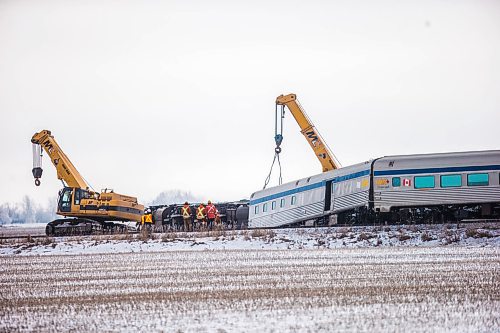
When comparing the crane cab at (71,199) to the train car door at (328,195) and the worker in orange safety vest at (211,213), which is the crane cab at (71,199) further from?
the train car door at (328,195)

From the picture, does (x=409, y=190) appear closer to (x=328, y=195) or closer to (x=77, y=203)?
(x=328, y=195)

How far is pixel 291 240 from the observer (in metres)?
34.6

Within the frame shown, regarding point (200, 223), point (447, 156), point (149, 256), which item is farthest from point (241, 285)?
point (200, 223)

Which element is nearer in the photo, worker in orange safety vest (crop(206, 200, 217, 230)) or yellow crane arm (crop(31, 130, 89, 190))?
worker in orange safety vest (crop(206, 200, 217, 230))

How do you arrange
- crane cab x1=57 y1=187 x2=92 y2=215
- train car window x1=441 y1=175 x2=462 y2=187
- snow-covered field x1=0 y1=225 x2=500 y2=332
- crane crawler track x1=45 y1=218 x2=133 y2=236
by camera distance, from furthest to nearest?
crane cab x1=57 y1=187 x2=92 y2=215, crane crawler track x1=45 y1=218 x2=133 y2=236, train car window x1=441 y1=175 x2=462 y2=187, snow-covered field x1=0 y1=225 x2=500 y2=332

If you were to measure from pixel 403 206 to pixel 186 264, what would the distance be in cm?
1736

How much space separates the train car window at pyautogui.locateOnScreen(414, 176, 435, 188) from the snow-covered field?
635cm

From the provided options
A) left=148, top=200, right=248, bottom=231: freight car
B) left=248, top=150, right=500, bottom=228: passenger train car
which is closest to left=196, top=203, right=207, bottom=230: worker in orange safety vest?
left=148, top=200, right=248, bottom=231: freight car

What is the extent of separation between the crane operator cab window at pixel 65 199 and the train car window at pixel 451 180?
21.5m

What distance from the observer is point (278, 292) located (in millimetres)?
16500

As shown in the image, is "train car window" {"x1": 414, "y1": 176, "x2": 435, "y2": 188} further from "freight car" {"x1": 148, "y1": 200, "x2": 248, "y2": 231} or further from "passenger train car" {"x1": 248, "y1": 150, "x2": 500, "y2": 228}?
"freight car" {"x1": 148, "y1": 200, "x2": 248, "y2": 231}

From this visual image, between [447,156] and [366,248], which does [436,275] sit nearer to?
[366,248]

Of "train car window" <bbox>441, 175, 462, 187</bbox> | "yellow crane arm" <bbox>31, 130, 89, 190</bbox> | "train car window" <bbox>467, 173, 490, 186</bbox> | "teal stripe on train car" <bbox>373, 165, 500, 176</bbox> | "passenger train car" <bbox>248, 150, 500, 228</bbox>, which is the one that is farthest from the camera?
"yellow crane arm" <bbox>31, 130, 89, 190</bbox>

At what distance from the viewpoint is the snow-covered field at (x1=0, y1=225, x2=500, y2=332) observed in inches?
515
